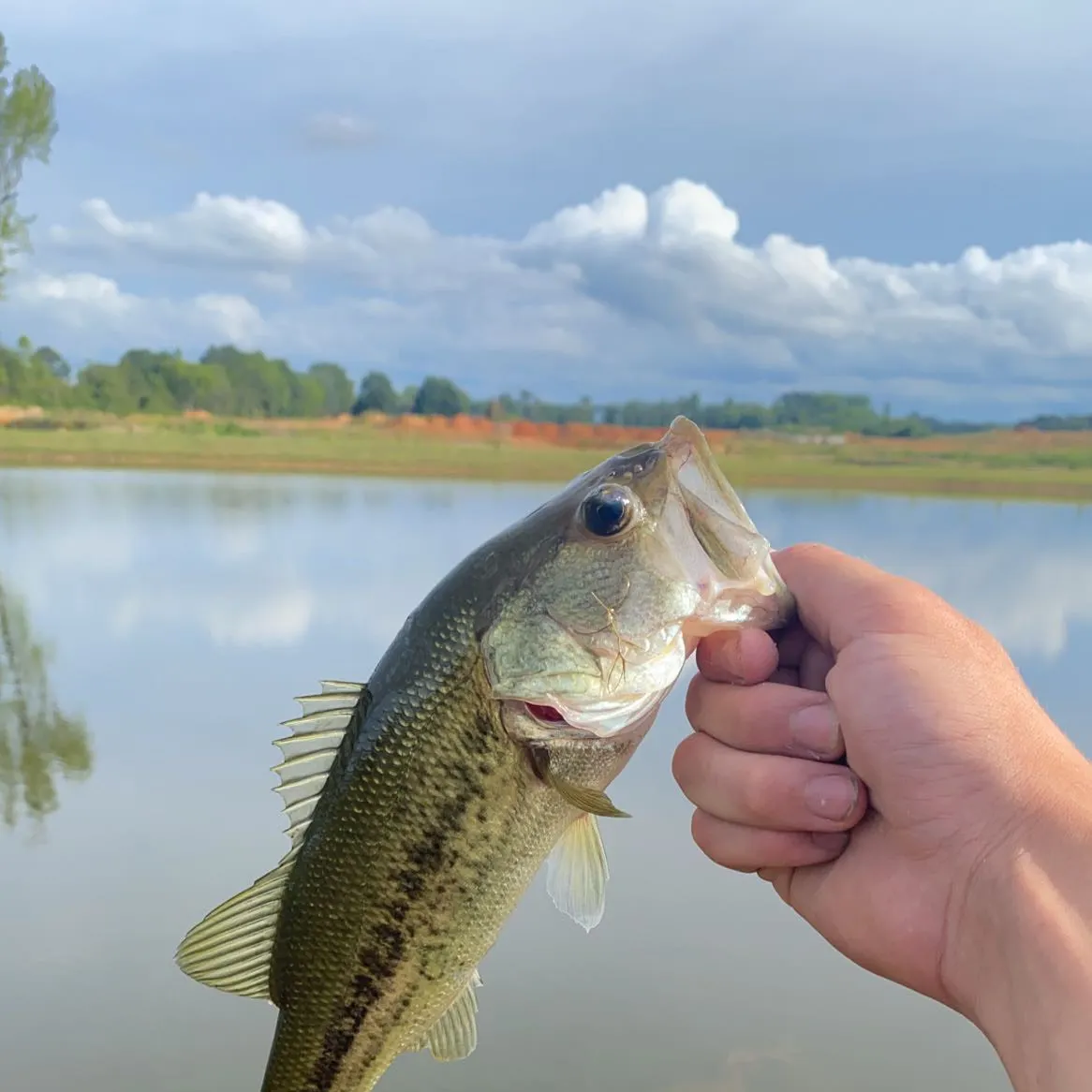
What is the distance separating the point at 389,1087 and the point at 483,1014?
45 centimetres

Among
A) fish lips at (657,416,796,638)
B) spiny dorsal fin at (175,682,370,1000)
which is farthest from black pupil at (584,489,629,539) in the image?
spiny dorsal fin at (175,682,370,1000)

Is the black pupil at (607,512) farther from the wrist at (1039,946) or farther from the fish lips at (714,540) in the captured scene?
the wrist at (1039,946)

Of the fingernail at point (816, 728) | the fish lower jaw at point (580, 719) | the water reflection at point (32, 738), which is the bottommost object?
the water reflection at point (32, 738)

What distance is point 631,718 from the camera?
1.64 m

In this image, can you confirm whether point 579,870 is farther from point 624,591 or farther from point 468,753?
point 624,591

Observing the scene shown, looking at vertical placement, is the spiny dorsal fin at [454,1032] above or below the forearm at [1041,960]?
below

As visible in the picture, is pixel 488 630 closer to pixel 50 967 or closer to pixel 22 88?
pixel 50 967

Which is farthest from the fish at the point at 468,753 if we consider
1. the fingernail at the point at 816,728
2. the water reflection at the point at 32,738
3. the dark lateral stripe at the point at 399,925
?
the water reflection at the point at 32,738

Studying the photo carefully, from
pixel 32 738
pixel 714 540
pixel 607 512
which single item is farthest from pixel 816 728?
pixel 32 738

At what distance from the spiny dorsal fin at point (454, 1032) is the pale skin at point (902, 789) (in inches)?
23.0

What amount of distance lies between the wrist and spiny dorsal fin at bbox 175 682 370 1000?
115 cm

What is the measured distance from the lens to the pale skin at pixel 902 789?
1.58m

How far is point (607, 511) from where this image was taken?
1679 millimetres

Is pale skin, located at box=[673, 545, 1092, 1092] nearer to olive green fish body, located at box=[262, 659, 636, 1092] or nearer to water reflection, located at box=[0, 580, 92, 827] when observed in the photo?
olive green fish body, located at box=[262, 659, 636, 1092]
